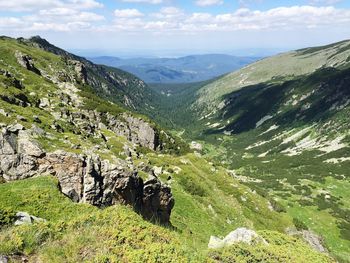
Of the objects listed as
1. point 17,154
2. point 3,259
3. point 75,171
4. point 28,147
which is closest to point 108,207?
point 3,259

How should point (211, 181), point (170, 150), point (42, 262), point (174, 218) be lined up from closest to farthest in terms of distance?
point (42, 262)
point (174, 218)
point (211, 181)
point (170, 150)

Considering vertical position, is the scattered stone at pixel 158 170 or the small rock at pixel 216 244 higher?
the small rock at pixel 216 244

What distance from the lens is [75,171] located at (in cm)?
3028

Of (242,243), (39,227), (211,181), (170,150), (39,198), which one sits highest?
(39,227)

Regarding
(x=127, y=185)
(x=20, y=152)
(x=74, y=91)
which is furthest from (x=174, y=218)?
(x=74, y=91)

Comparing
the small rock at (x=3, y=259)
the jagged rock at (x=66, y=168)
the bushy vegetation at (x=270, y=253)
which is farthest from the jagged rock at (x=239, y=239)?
the jagged rock at (x=66, y=168)

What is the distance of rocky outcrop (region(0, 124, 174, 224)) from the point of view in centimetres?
2918

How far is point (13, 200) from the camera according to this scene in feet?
65.5

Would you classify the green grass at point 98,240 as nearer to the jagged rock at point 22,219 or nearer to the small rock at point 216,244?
the jagged rock at point 22,219

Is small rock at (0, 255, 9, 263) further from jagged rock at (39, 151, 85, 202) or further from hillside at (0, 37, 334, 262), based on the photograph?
jagged rock at (39, 151, 85, 202)

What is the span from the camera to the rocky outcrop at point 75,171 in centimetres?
2918

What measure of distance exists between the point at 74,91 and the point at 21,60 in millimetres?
19896

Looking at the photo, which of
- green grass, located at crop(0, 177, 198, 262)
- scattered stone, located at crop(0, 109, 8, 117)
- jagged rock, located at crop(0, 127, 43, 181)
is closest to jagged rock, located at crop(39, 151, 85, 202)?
jagged rock, located at crop(0, 127, 43, 181)

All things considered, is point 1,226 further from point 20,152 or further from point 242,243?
point 20,152
